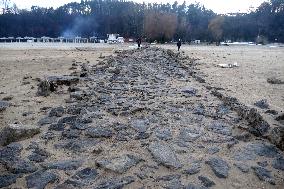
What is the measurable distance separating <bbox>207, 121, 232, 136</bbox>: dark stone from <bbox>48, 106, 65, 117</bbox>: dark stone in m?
3.61

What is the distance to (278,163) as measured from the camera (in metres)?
6.00

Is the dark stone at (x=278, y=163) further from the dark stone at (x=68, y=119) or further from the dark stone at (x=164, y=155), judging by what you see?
the dark stone at (x=68, y=119)

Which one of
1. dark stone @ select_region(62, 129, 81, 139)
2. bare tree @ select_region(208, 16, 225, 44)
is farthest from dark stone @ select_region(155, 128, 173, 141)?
bare tree @ select_region(208, 16, 225, 44)

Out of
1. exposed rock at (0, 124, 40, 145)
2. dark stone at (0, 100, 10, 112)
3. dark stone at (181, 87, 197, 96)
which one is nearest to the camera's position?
exposed rock at (0, 124, 40, 145)

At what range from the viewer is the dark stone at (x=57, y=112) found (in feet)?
26.3

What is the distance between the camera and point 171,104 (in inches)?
379

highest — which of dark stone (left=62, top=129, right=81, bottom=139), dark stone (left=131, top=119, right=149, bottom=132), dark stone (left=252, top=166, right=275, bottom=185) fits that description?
dark stone (left=131, top=119, right=149, bottom=132)

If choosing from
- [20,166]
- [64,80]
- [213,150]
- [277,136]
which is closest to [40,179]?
[20,166]

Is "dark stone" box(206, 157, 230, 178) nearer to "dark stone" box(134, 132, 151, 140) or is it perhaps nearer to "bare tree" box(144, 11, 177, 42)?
"dark stone" box(134, 132, 151, 140)

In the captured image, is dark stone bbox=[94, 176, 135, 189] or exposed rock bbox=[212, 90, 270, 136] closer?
dark stone bbox=[94, 176, 135, 189]

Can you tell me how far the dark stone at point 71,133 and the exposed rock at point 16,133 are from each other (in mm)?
564

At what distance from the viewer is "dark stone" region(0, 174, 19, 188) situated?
15.9ft

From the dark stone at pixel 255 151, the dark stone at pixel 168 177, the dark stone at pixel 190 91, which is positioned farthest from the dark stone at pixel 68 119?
the dark stone at pixel 190 91

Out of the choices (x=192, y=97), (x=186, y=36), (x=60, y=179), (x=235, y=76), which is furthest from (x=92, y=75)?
(x=186, y=36)
